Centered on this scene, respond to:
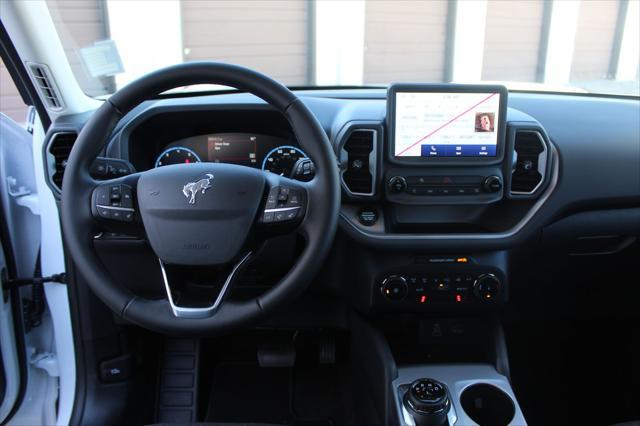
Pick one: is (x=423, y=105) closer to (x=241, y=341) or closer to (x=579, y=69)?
(x=241, y=341)

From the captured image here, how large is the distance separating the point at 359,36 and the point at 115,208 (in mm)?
5142

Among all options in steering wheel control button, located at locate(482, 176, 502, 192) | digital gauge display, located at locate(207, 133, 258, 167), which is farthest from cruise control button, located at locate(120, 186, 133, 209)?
steering wheel control button, located at locate(482, 176, 502, 192)

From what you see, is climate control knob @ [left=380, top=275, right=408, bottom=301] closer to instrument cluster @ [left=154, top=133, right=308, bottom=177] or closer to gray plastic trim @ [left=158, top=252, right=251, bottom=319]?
instrument cluster @ [left=154, top=133, right=308, bottom=177]

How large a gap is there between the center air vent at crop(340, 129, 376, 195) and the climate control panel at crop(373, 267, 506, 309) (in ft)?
0.88

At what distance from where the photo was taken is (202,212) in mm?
1164

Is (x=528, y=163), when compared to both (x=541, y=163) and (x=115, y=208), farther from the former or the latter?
(x=115, y=208)

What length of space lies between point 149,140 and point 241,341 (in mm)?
852

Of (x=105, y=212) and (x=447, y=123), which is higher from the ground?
(x=447, y=123)

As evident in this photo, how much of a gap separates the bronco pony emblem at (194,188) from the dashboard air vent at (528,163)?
904 millimetres

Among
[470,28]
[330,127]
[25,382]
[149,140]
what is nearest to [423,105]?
[330,127]

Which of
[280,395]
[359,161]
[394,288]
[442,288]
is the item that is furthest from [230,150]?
[280,395]

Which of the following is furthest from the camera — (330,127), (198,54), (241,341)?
(198,54)

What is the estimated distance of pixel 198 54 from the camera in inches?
203

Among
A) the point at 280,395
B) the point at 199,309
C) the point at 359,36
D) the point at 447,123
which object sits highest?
the point at 359,36
